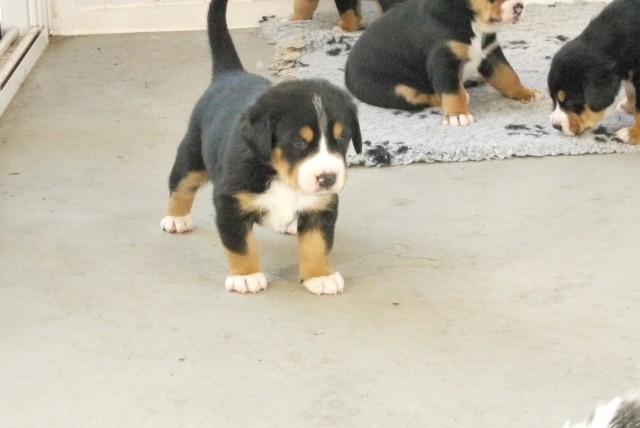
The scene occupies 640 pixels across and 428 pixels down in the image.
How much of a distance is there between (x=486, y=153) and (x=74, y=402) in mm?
1800

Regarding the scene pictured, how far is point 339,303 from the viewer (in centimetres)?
238

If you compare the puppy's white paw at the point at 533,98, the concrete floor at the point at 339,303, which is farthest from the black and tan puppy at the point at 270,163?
the puppy's white paw at the point at 533,98

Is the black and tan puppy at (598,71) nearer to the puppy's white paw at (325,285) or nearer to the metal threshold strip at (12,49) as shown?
the puppy's white paw at (325,285)

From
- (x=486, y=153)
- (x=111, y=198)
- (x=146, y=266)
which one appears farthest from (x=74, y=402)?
(x=486, y=153)

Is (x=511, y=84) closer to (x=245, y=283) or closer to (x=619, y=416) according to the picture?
(x=245, y=283)

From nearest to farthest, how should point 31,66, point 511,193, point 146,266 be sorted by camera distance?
point 146,266
point 511,193
point 31,66

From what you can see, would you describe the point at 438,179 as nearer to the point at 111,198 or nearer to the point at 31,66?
the point at 111,198

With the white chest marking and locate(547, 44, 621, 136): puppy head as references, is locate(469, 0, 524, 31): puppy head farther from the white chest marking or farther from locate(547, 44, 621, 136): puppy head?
the white chest marking

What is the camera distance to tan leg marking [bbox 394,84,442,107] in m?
3.79

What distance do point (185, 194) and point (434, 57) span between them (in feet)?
4.18

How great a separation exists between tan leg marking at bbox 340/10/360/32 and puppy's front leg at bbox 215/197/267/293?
8.57 ft

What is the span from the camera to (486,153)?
3.35 m

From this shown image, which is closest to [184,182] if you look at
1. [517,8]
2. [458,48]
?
[458,48]

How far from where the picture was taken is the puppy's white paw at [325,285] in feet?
7.93
